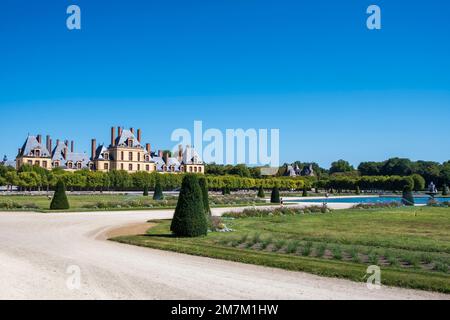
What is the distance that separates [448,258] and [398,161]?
106 m

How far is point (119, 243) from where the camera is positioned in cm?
1416

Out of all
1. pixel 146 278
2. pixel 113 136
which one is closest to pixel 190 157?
pixel 113 136

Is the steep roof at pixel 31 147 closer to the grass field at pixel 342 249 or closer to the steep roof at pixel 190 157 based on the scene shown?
the steep roof at pixel 190 157

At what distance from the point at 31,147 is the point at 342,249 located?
3043 inches

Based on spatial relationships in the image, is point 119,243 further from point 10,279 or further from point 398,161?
point 398,161

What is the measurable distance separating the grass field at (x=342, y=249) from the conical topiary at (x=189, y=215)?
0.43 meters

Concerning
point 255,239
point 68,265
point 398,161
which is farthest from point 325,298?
point 398,161

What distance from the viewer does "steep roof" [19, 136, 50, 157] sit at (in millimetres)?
79750

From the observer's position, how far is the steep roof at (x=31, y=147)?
7975 centimetres

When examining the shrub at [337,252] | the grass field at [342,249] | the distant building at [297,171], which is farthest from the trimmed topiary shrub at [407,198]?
the distant building at [297,171]

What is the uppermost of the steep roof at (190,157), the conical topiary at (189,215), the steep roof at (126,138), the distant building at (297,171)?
the steep roof at (126,138)

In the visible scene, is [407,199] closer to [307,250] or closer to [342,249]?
[342,249]

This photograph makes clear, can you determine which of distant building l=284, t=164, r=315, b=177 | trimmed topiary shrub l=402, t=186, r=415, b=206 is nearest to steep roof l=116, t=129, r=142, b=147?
distant building l=284, t=164, r=315, b=177
